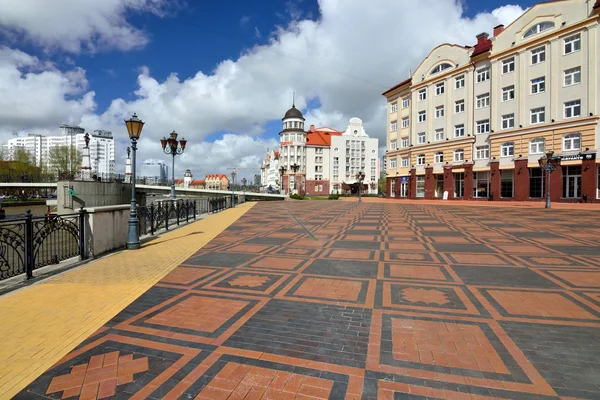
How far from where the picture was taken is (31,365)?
3.19 m

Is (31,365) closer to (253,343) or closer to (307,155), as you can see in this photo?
(253,343)

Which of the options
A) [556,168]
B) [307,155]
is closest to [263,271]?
[556,168]

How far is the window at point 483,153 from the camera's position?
1297 inches

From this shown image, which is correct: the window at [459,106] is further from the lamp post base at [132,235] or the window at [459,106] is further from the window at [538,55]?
the lamp post base at [132,235]

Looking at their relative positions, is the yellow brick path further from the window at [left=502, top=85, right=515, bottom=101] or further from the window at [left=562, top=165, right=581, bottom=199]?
the window at [left=502, top=85, right=515, bottom=101]

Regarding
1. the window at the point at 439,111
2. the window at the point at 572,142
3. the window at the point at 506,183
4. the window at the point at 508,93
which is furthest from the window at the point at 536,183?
the window at the point at 439,111

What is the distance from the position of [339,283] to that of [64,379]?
409 cm

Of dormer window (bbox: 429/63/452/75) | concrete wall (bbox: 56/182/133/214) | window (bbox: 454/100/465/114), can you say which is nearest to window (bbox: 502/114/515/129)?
window (bbox: 454/100/465/114)

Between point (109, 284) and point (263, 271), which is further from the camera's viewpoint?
point (263, 271)

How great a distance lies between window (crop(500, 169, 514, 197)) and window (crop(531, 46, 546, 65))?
401 inches

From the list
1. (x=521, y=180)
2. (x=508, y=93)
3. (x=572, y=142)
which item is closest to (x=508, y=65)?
(x=508, y=93)

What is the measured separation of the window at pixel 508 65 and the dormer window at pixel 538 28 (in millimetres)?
2146

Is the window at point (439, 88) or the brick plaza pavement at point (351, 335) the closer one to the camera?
the brick plaza pavement at point (351, 335)

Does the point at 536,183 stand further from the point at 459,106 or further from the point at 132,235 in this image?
the point at 132,235
